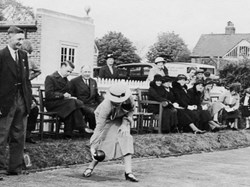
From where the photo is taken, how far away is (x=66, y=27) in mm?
25891

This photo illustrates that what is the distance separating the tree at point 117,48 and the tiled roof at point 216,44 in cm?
2378

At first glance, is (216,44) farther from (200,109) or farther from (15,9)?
(200,109)

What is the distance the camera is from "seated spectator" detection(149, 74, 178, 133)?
13.9 m

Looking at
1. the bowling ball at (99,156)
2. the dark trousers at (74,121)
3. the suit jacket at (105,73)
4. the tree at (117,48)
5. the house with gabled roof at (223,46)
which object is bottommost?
the bowling ball at (99,156)

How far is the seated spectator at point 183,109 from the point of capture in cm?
1442

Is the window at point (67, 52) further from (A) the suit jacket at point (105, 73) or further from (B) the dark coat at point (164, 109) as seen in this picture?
(B) the dark coat at point (164, 109)

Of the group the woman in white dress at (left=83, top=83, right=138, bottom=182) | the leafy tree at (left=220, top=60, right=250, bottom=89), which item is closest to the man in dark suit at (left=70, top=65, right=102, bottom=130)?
the woman in white dress at (left=83, top=83, right=138, bottom=182)

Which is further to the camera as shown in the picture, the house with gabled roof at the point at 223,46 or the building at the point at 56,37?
the house with gabled roof at the point at 223,46

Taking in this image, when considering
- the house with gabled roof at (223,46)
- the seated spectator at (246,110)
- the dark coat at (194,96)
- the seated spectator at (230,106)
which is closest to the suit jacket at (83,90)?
the dark coat at (194,96)

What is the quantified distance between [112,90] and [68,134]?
3.20 m

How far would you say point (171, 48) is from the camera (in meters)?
77.3

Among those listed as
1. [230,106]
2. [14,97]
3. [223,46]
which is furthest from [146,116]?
[223,46]

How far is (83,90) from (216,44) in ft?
245

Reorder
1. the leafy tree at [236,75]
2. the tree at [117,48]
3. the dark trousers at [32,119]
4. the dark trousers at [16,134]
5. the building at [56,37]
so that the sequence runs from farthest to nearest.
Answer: the tree at [117,48]
the leafy tree at [236,75]
the building at [56,37]
the dark trousers at [32,119]
the dark trousers at [16,134]
